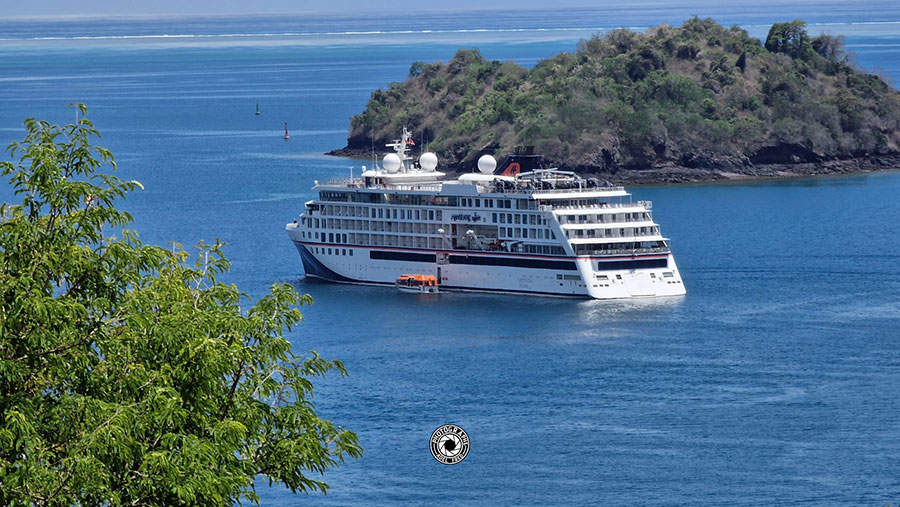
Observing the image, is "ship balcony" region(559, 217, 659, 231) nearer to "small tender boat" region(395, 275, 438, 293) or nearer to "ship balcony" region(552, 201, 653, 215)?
"ship balcony" region(552, 201, 653, 215)

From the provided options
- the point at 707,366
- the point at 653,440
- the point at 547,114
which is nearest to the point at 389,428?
the point at 653,440

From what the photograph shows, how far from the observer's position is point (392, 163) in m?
80.7

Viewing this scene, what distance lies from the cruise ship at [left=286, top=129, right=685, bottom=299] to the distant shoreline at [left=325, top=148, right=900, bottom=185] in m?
37.9

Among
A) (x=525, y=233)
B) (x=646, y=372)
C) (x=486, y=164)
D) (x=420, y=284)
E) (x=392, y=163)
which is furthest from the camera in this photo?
(x=486, y=164)

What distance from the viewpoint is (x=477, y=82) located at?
146m

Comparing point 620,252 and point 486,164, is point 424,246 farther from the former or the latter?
point 620,252

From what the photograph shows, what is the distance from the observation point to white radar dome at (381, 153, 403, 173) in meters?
80.4

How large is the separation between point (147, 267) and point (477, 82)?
418 feet

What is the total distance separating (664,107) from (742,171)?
9.45 metres

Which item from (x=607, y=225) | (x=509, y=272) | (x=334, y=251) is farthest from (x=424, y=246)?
(x=607, y=225)

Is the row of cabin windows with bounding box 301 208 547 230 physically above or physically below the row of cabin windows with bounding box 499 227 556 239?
above

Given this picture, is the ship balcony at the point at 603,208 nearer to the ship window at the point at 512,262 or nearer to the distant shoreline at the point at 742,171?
the ship window at the point at 512,262
